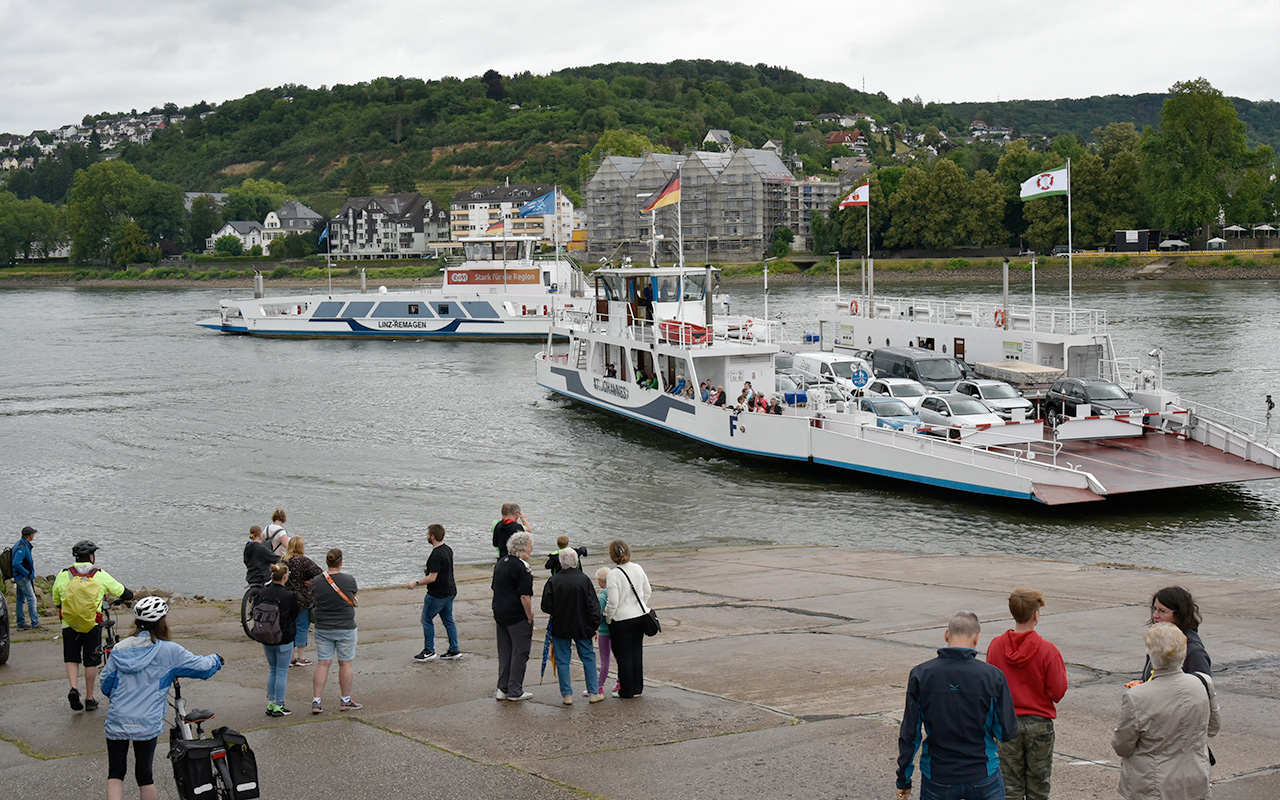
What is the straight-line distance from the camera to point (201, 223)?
7126 inches

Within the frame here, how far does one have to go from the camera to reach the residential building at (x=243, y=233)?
185625 mm

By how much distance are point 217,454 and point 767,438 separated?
17.4m

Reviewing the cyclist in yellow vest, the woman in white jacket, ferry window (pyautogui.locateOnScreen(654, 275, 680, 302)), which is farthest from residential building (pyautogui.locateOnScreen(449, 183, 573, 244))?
the woman in white jacket

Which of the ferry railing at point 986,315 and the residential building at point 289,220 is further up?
the residential building at point 289,220

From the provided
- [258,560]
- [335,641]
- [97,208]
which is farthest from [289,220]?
[335,641]

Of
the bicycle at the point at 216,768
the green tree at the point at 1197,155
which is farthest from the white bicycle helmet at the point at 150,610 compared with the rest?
the green tree at the point at 1197,155

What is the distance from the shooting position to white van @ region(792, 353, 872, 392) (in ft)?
112

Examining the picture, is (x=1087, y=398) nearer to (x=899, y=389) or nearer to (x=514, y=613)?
(x=899, y=389)

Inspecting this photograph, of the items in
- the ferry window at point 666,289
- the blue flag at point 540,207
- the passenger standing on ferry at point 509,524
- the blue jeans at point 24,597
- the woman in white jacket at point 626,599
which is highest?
the blue flag at point 540,207

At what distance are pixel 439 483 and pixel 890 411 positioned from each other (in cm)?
1202

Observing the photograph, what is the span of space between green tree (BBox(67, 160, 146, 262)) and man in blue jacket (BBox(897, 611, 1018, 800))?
602 feet

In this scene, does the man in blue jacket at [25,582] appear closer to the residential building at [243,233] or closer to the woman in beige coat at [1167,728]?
the woman in beige coat at [1167,728]

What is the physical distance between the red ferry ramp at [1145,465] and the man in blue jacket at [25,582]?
18227mm

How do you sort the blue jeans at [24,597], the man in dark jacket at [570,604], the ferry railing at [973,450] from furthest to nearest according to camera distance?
the ferry railing at [973,450], the blue jeans at [24,597], the man in dark jacket at [570,604]
